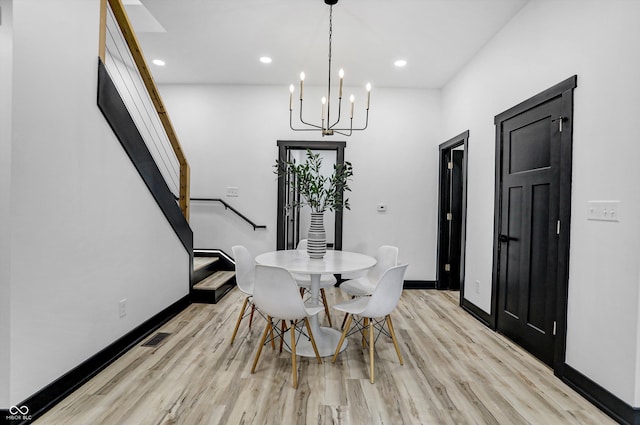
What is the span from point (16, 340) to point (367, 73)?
421 centimetres

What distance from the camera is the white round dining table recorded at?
2.52m

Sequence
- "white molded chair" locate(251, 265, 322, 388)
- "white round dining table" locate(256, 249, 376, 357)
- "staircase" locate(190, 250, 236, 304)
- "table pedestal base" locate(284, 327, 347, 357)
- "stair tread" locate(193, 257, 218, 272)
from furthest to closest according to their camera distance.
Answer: "stair tread" locate(193, 257, 218, 272) < "staircase" locate(190, 250, 236, 304) < "table pedestal base" locate(284, 327, 347, 357) < "white round dining table" locate(256, 249, 376, 357) < "white molded chair" locate(251, 265, 322, 388)

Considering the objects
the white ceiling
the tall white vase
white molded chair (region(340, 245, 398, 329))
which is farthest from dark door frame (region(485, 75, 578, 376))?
the tall white vase

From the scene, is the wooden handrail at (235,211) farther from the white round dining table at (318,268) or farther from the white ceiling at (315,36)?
the white round dining table at (318,268)

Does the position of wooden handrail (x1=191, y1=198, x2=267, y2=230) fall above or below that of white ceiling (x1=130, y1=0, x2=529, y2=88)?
below

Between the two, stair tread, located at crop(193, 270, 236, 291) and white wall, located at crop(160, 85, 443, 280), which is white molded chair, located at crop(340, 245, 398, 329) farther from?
stair tread, located at crop(193, 270, 236, 291)

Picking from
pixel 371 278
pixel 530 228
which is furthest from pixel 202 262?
pixel 530 228

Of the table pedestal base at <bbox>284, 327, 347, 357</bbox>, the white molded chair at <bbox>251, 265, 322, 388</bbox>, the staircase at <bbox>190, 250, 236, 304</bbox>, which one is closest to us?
the white molded chair at <bbox>251, 265, 322, 388</bbox>

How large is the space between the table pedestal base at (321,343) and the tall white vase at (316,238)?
66cm

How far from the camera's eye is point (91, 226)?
225 cm

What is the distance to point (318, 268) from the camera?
2.53 metres

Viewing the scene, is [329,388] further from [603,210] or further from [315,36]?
[315,36]

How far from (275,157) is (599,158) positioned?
3.77 m

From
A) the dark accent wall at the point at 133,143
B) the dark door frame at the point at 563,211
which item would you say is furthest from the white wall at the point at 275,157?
the dark door frame at the point at 563,211
